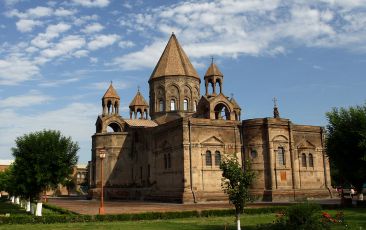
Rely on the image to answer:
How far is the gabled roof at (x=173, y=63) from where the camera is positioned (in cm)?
4997

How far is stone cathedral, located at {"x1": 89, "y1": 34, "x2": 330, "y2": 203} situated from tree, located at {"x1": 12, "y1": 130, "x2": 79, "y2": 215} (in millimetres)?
11468

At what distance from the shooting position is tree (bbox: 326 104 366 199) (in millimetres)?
27828

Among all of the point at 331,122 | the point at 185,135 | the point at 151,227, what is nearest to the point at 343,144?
the point at 331,122

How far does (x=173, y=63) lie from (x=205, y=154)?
1810 centimetres

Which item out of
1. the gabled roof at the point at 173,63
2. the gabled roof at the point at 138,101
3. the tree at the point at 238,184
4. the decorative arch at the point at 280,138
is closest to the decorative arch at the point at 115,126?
the gabled roof at the point at 138,101

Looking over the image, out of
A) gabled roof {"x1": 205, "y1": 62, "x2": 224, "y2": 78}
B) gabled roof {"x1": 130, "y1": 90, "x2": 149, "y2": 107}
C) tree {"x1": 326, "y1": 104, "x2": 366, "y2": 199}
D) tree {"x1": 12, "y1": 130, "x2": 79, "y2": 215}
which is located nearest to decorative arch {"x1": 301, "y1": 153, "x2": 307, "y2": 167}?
tree {"x1": 326, "y1": 104, "x2": 366, "y2": 199}

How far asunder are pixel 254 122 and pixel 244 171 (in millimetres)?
20242

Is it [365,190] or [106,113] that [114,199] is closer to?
[106,113]

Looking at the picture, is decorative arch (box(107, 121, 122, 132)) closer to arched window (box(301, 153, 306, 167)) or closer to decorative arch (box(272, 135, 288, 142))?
decorative arch (box(272, 135, 288, 142))

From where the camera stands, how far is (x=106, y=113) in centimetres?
5138

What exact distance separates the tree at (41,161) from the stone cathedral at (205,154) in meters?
11.5

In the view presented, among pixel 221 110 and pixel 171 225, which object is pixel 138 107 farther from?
pixel 171 225

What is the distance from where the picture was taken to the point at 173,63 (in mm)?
50688

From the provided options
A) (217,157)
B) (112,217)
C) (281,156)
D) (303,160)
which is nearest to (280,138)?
(281,156)
